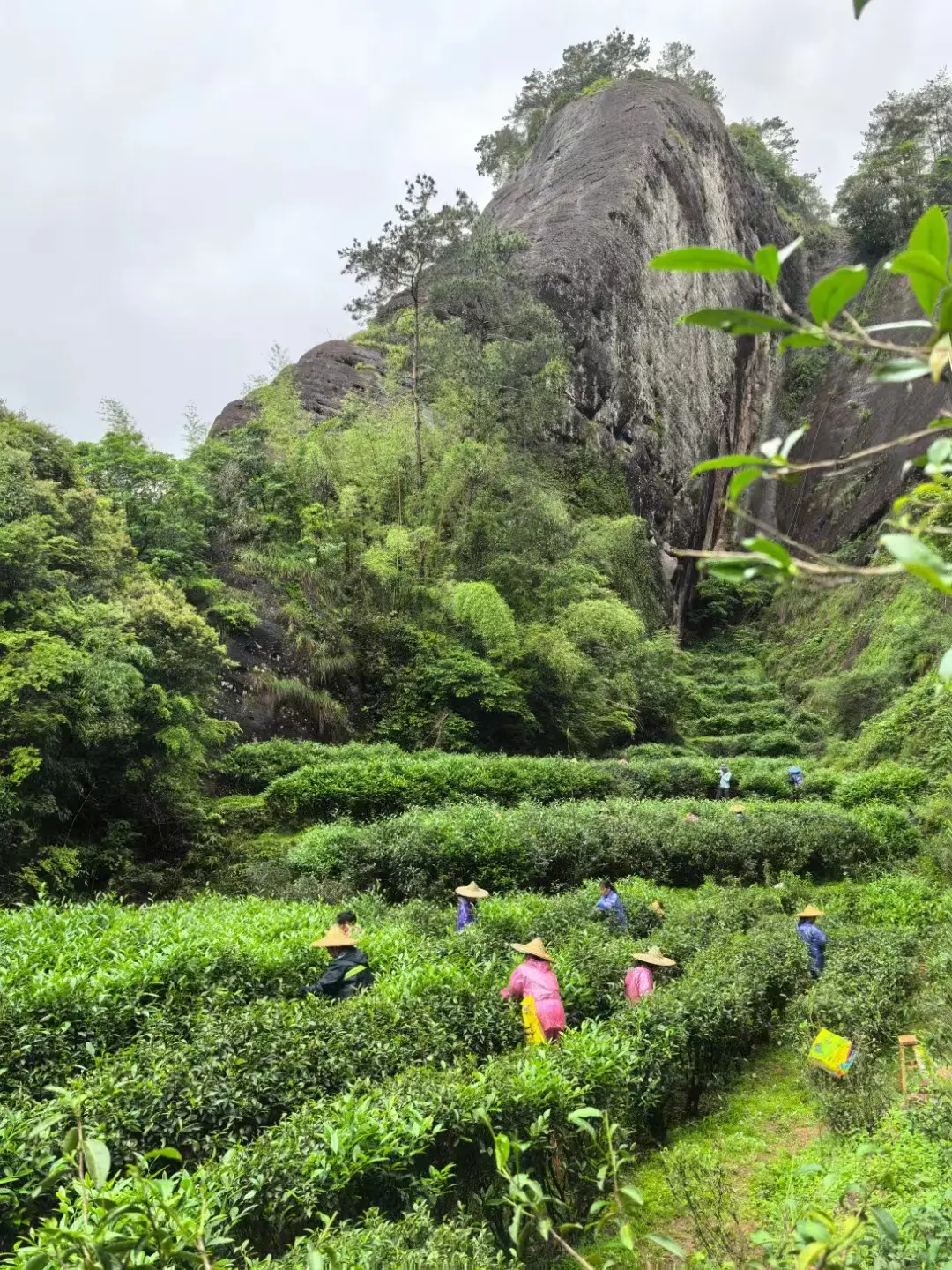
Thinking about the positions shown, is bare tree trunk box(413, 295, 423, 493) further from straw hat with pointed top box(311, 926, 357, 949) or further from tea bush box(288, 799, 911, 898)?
straw hat with pointed top box(311, 926, 357, 949)

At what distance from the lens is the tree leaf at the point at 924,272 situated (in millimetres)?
915

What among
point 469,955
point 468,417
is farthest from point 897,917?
point 468,417

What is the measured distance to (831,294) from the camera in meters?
0.97

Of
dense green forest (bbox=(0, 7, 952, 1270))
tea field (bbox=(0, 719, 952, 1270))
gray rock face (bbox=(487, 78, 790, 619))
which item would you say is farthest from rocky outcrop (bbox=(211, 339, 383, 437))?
tea field (bbox=(0, 719, 952, 1270))

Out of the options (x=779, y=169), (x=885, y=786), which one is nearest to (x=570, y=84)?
(x=779, y=169)

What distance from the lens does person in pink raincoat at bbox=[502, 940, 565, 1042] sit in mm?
4770

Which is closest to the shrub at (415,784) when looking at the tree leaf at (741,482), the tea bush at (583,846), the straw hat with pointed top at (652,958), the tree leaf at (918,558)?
the tea bush at (583,846)

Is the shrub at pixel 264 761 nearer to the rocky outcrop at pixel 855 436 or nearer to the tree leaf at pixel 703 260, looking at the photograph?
the tree leaf at pixel 703 260

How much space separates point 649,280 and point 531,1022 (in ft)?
93.6

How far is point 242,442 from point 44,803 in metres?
11.7

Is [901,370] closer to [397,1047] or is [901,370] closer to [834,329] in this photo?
[834,329]

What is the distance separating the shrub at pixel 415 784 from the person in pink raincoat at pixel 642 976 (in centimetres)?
640

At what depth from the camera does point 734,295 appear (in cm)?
3425

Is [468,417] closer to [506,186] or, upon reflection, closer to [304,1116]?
[304,1116]
